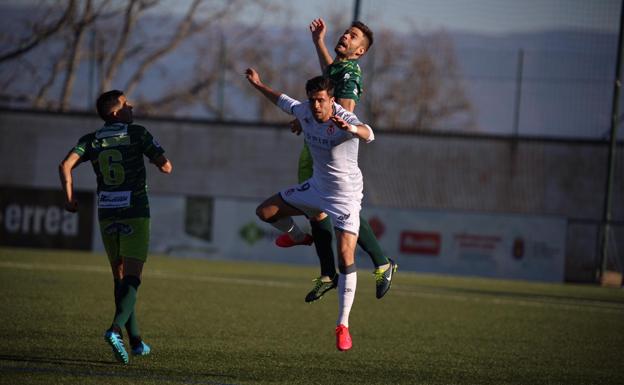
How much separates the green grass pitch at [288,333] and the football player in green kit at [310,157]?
2.52 ft

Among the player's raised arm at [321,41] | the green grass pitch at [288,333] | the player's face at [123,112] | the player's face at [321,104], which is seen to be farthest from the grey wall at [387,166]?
the player's face at [321,104]

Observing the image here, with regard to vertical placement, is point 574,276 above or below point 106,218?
below

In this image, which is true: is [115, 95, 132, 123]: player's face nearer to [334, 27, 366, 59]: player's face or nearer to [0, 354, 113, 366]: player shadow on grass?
[334, 27, 366, 59]: player's face

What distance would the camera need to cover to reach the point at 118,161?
855cm

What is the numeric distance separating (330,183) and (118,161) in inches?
72.4

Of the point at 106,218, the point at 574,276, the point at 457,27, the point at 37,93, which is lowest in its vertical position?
the point at 574,276

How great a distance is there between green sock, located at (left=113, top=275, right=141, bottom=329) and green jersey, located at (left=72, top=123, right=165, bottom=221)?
55 centimetres

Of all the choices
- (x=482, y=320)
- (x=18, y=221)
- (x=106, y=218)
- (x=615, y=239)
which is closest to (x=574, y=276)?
(x=615, y=239)

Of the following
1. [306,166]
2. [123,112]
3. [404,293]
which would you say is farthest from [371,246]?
[404,293]

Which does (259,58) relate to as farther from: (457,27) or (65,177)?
(65,177)

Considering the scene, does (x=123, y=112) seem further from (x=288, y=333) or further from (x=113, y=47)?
(x=113, y=47)

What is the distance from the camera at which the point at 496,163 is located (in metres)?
28.5

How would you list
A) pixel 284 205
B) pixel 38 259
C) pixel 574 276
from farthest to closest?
pixel 574 276, pixel 38 259, pixel 284 205

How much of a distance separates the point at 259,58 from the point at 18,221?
531 inches
